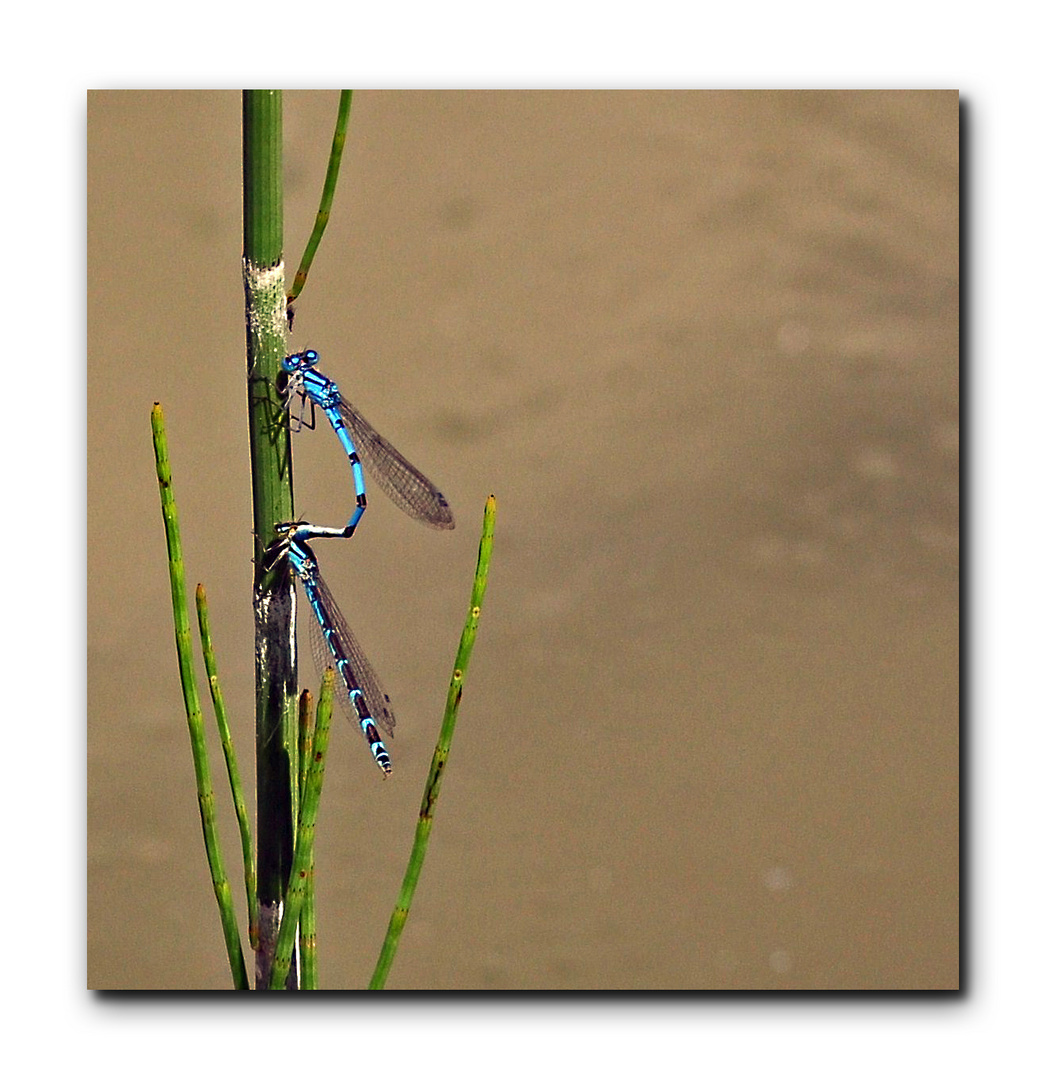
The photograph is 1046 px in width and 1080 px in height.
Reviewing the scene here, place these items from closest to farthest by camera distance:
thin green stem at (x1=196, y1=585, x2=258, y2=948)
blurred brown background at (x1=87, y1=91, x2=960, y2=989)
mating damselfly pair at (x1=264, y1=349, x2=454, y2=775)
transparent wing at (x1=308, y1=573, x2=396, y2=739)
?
thin green stem at (x1=196, y1=585, x2=258, y2=948) < mating damselfly pair at (x1=264, y1=349, x2=454, y2=775) < transparent wing at (x1=308, y1=573, x2=396, y2=739) < blurred brown background at (x1=87, y1=91, x2=960, y2=989)

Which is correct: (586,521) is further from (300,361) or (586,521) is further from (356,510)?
(300,361)

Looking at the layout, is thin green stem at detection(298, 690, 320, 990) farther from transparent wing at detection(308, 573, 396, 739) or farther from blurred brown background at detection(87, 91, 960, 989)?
blurred brown background at detection(87, 91, 960, 989)

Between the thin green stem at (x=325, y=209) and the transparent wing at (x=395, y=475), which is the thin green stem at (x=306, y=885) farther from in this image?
the transparent wing at (x=395, y=475)

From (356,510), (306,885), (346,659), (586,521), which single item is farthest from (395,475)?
(306,885)

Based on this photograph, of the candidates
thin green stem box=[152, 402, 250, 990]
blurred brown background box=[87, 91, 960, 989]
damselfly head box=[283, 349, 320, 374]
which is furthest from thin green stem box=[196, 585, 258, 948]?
blurred brown background box=[87, 91, 960, 989]

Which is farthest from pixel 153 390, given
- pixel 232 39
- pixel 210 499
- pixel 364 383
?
pixel 232 39

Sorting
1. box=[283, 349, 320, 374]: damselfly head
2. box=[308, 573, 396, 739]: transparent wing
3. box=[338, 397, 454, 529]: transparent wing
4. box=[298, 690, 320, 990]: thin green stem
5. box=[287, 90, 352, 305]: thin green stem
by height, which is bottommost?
box=[298, 690, 320, 990]: thin green stem
